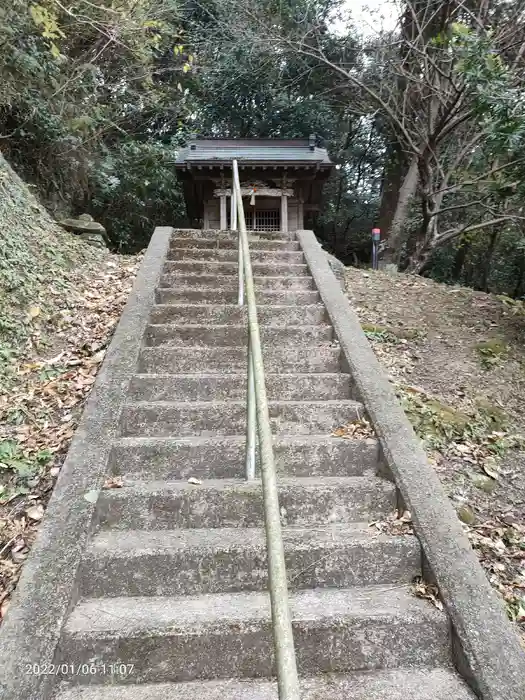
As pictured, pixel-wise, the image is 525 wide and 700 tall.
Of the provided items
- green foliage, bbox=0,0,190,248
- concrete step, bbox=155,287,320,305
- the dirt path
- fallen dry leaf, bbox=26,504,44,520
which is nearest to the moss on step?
the dirt path

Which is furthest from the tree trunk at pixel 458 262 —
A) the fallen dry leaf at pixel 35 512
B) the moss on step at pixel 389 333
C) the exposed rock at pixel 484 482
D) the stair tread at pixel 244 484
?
the fallen dry leaf at pixel 35 512

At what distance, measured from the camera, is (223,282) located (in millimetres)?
4516

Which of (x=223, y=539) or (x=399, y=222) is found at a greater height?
(x=223, y=539)

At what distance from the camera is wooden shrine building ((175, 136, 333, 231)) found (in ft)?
33.3

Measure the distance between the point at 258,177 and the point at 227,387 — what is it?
8.83 metres

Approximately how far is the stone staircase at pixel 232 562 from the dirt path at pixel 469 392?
55cm

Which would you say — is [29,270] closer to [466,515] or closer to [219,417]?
[219,417]

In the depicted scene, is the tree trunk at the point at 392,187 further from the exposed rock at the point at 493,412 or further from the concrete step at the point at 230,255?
the exposed rock at the point at 493,412

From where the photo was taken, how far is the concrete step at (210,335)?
3.68 metres

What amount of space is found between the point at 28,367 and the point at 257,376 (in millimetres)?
2169

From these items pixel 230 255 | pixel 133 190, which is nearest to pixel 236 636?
pixel 230 255

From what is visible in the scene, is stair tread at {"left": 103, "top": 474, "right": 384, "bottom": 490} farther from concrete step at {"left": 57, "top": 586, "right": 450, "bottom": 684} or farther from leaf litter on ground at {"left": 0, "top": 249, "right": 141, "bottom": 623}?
concrete step at {"left": 57, "top": 586, "right": 450, "bottom": 684}

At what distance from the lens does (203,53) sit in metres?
12.0

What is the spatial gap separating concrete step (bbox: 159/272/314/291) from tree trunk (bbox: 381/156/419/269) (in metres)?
6.26
